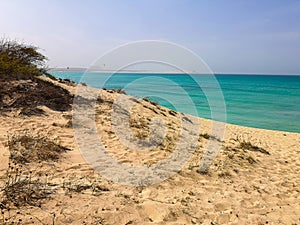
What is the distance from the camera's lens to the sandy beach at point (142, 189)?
144 inches

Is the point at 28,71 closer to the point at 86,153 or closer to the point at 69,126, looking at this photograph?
the point at 69,126

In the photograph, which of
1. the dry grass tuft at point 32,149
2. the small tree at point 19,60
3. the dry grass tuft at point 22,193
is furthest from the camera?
the small tree at point 19,60

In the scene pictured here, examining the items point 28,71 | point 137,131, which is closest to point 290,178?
point 137,131

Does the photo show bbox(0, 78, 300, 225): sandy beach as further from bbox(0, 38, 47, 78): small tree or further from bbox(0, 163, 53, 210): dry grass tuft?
bbox(0, 38, 47, 78): small tree

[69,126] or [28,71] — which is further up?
[28,71]

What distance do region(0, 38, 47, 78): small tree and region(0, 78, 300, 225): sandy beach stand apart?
4.26m

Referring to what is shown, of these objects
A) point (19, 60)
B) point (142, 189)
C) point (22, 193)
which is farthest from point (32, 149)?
point (19, 60)

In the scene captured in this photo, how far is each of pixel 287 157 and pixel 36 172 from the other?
826 centimetres

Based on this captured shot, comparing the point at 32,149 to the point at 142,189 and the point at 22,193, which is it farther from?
the point at 142,189

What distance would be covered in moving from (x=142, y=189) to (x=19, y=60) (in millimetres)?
10991

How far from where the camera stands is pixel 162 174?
5535 mm

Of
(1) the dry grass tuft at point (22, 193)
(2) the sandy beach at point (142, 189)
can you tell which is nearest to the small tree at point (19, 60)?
(2) the sandy beach at point (142, 189)

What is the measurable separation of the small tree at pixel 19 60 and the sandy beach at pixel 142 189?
4265 mm

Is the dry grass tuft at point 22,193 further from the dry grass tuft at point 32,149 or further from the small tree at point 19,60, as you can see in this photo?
the small tree at point 19,60
